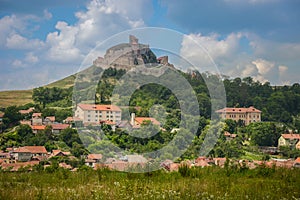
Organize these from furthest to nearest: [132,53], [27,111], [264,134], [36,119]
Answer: [27,111], [36,119], [264,134], [132,53]

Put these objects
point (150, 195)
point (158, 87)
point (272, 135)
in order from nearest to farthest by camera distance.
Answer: point (150, 195)
point (272, 135)
point (158, 87)

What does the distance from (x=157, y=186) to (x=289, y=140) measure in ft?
207

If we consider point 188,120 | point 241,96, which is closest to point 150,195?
point 188,120

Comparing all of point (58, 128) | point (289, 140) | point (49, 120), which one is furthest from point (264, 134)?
point (49, 120)

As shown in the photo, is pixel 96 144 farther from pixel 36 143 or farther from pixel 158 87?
pixel 158 87

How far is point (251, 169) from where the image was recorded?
8.15 m

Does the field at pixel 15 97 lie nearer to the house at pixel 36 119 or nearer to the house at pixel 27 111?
the house at pixel 27 111

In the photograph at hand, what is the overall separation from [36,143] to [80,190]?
5350 centimetres

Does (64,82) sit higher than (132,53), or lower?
higher

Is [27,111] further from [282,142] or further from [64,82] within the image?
[64,82]

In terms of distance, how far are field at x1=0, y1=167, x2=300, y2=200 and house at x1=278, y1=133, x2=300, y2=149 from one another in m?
58.2

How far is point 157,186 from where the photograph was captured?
594cm

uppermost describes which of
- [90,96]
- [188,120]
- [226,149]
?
[90,96]

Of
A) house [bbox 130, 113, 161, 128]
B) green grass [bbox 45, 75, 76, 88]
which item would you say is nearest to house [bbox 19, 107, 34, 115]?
house [bbox 130, 113, 161, 128]
